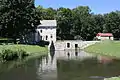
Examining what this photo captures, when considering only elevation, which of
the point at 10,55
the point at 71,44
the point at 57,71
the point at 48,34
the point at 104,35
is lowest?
the point at 57,71

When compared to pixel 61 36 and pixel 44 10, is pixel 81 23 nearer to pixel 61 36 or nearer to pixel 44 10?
pixel 61 36

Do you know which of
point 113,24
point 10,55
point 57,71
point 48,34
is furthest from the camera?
point 113,24

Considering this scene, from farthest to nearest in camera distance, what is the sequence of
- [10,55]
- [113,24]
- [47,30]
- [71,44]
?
[113,24] < [47,30] < [71,44] < [10,55]

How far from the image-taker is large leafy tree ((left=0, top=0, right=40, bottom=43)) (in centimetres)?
9094

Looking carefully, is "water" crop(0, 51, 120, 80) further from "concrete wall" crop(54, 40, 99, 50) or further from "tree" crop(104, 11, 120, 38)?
"tree" crop(104, 11, 120, 38)

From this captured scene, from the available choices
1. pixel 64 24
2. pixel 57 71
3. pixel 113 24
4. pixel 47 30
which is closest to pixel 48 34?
pixel 47 30

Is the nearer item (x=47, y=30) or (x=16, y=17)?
(x=16, y=17)

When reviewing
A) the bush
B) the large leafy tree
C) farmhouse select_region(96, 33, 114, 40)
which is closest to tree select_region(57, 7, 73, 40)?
farmhouse select_region(96, 33, 114, 40)

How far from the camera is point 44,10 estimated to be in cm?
14775

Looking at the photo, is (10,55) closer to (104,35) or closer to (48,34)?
(48,34)

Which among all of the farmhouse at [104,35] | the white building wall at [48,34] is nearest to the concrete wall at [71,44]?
the white building wall at [48,34]

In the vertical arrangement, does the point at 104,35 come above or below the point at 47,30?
below

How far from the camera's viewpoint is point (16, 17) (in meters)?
91.6

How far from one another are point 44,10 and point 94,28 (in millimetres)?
27005
